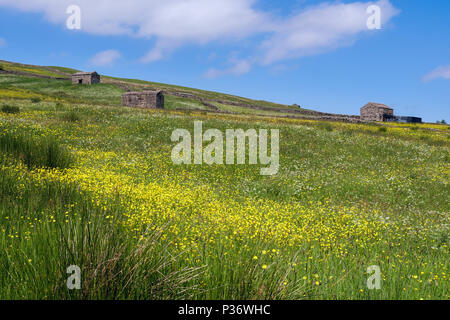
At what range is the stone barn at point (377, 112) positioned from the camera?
79.5m

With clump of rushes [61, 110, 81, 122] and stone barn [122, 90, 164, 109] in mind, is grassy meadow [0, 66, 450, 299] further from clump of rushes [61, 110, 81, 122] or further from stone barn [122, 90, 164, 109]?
stone barn [122, 90, 164, 109]

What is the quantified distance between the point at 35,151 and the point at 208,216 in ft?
26.0

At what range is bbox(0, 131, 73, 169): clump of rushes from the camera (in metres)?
12.1

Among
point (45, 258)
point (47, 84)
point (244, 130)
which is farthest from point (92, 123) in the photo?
point (47, 84)

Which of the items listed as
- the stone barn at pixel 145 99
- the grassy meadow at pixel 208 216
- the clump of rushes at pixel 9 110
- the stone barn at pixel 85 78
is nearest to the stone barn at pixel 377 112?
the stone barn at pixel 145 99

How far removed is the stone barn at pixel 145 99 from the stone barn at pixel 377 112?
49.1m

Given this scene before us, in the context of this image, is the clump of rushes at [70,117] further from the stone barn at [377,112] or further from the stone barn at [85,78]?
the stone barn at [377,112]

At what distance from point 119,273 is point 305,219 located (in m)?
8.48

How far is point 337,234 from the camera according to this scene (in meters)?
9.48

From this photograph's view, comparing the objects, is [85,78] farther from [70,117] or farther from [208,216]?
[208,216]

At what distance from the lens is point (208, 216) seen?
912cm

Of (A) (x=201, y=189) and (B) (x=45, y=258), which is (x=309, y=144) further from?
(B) (x=45, y=258)

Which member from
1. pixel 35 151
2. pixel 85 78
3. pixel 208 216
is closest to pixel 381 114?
pixel 85 78
